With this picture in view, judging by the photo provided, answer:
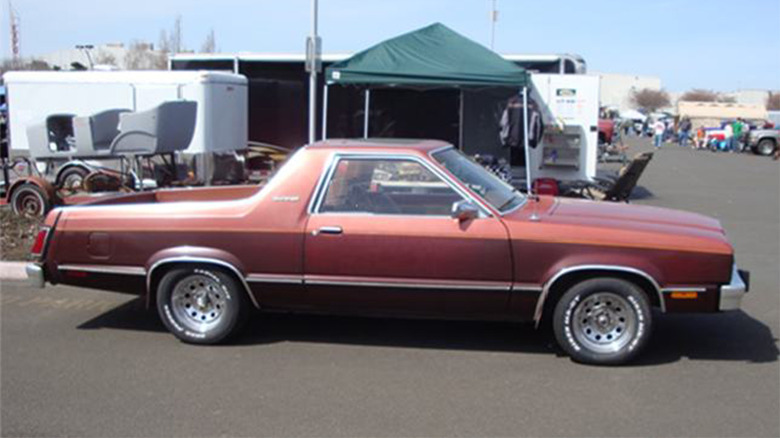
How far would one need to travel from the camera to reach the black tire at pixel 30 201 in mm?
10195

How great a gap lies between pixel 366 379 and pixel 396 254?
0.89 meters

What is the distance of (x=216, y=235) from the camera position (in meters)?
5.51

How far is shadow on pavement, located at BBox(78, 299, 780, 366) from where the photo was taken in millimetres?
5648

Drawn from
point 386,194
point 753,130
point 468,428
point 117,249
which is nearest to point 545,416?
point 468,428

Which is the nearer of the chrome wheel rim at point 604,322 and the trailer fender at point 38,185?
the chrome wheel rim at point 604,322

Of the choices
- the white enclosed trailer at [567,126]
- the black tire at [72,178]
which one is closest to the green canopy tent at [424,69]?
the white enclosed trailer at [567,126]

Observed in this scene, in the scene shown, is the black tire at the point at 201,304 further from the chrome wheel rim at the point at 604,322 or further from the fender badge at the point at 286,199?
the chrome wheel rim at the point at 604,322

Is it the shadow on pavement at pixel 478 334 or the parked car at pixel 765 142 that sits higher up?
the parked car at pixel 765 142

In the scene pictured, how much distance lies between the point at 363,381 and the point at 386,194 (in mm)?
1413

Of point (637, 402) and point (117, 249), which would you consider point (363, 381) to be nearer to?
point (637, 402)

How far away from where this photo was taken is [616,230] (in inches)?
208

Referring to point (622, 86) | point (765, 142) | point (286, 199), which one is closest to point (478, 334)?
point (286, 199)

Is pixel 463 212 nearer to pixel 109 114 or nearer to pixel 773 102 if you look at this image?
pixel 109 114

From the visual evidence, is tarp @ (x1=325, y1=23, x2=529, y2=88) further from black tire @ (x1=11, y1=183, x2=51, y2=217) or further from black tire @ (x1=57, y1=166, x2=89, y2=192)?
black tire @ (x1=11, y1=183, x2=51, y2=217)
